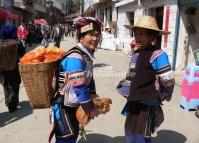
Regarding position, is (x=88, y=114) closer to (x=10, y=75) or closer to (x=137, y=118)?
(x=137, y=118)

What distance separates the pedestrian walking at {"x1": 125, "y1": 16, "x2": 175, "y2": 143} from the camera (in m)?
3.57

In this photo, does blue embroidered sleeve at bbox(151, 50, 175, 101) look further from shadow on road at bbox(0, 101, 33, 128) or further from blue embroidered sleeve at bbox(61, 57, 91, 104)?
shadow on road at bbox(0, 101, 33, 128)

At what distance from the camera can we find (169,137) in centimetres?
541

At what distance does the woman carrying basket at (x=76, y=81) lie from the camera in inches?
125

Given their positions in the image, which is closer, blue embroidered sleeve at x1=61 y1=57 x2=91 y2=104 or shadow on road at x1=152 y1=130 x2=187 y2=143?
blue embroidered sleeve at x1=61 y1=57 x2=91 y2=104

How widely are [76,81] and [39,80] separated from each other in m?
0.81

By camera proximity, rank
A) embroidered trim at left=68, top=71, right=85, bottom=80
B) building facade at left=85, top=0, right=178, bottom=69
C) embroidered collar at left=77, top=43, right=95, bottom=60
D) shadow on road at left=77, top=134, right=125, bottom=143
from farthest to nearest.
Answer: building facade at left=85, top=0, right=178, bottom=69, shadow on road at left=77, top=134, right=125, bottom=143, embroidered collar at left=77, top=43, right=95, bottom=60, embroidered trim at left=68, top=71, right=85, bottom=80

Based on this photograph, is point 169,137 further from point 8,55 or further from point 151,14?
point 151,14

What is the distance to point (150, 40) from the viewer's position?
3666 mm

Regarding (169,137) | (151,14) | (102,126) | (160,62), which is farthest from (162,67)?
(151,14)

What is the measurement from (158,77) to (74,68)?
3.13 ft

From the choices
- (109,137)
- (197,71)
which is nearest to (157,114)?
(109,137)

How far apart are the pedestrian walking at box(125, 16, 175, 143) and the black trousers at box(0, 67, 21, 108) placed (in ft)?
11.5

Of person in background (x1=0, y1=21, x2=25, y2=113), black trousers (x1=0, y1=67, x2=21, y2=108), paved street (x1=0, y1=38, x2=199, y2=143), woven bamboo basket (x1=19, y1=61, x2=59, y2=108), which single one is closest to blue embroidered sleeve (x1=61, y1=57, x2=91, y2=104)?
woven bamboo basket (x1=19, y1=61, x2=59, y2=108)
